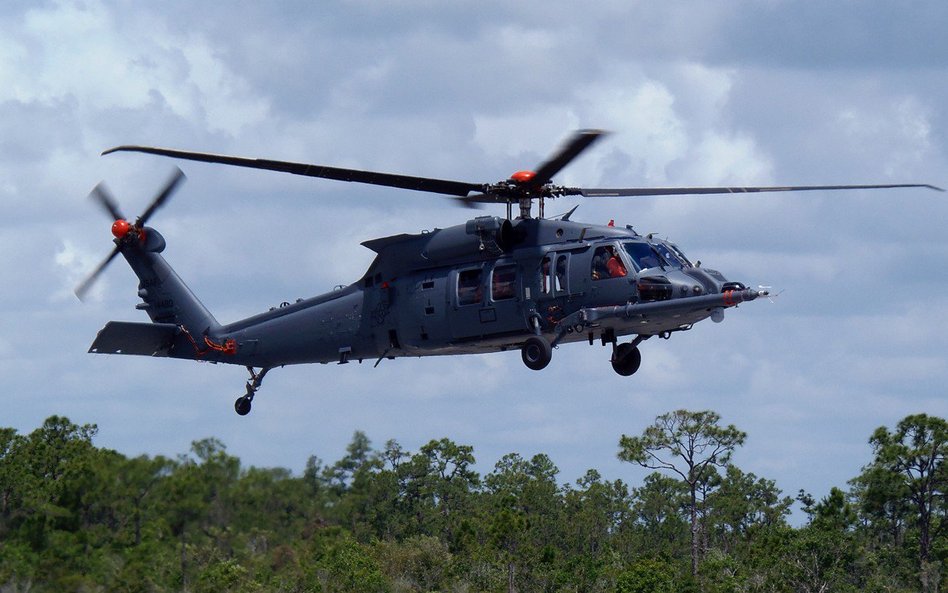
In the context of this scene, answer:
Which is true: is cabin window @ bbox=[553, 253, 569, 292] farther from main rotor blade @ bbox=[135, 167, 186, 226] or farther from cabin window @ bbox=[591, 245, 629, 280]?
main rotor blade @ bbox=[135, 167, 186, 226]

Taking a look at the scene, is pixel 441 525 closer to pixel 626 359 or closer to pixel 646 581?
pixel 646 581

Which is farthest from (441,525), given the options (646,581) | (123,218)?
(123,218)

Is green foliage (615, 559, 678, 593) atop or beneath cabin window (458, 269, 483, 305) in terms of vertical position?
beneath

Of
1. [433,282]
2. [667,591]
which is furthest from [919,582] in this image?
[433,282]

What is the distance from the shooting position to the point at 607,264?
33188 mm

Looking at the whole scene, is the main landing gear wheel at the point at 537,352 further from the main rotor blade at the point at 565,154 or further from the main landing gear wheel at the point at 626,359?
the main rotor blade at the point at 565,154

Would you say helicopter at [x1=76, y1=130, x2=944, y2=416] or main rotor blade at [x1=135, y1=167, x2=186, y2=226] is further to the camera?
main rotor blade at [x1=135, y1=167, x2=186, y2=226]

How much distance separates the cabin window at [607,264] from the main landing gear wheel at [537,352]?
1.76m

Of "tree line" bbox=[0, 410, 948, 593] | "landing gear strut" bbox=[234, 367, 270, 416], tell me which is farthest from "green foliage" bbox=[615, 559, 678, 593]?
"landing gear strut" bbox=[234, 367, 270, 416]

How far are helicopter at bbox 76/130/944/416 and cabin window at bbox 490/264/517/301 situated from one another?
30 mm

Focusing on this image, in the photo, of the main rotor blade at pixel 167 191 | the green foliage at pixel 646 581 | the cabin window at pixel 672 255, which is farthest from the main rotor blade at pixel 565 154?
the green foliage at pixel 646 581

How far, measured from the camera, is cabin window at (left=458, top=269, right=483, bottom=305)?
34531 millimetres

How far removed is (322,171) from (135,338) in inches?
341

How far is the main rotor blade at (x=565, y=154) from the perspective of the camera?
102 ft
